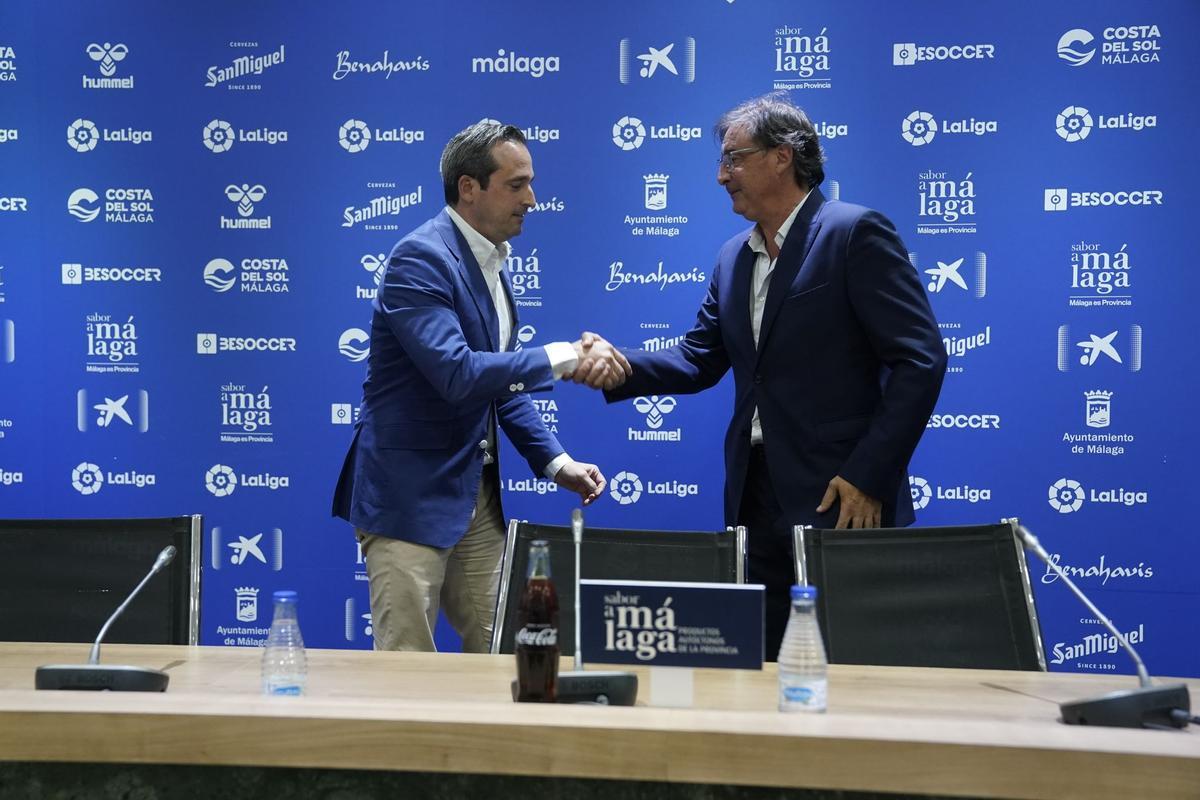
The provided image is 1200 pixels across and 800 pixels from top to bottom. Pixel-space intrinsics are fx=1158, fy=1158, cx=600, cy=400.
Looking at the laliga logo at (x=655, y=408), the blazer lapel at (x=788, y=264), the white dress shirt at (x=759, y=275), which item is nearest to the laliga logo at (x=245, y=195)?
the laliga logo at (x=655, y=408)

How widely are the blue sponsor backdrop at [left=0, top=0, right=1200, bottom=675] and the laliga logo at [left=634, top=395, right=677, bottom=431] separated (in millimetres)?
12

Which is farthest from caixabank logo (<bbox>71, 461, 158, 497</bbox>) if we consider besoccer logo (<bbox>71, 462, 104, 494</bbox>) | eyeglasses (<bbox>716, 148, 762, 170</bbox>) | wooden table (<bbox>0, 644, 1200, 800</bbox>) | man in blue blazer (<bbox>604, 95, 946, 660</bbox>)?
wooden table (<bbox>0, 644, 1200, 800</bbox>)

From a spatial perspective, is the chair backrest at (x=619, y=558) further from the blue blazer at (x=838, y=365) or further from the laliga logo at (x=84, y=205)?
the laliga logo at (x=84, y=205)

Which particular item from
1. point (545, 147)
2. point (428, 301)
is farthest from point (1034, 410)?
point (428, 301)

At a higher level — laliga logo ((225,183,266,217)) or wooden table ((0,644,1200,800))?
laliga logo ((225,183,266,217))

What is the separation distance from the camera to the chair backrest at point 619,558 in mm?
2459

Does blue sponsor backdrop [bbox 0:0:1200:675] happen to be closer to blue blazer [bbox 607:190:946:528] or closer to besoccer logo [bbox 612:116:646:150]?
besoccer logo [bbox 612:116:646:150]

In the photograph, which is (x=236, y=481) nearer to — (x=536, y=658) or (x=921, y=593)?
(x=921, y=593)

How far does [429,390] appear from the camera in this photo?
3098 mm

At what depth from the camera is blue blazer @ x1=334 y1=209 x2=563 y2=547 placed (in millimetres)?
2953

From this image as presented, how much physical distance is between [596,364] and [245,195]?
1.93 m

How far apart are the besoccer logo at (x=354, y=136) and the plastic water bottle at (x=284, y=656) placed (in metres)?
2.92

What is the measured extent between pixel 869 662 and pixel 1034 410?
2113 millimetres

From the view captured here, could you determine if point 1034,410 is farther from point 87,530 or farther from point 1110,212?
point 87,530
